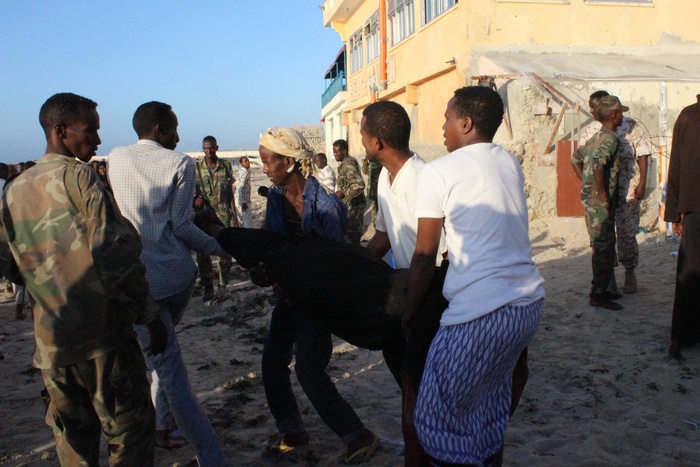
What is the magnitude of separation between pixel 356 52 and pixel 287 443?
891 inches

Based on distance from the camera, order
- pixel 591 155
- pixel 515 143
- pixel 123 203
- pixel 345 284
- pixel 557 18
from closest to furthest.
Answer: pixel 345 284 < pixel 123 203 < pixel 591 155 < pixel 515 143 < pixel 557 18

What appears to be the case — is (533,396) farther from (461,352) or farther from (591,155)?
(591,155)

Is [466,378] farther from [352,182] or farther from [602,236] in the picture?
[352,182]

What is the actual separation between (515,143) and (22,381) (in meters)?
9.44

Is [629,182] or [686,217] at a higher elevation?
[629,182]

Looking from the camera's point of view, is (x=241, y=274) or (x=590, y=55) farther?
(x=590, y=55)

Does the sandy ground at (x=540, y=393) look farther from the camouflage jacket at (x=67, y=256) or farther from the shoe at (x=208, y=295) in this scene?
the camouflage jacket at (x=67, y=256)

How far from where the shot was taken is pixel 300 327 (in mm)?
2971

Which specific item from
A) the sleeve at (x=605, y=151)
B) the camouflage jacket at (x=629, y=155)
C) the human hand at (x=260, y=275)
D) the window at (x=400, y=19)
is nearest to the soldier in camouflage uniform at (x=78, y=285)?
the human hand at (x=260, y=275)

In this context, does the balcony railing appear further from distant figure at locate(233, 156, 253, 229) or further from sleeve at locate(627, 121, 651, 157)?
sleeve at locate(627, 121, 651, 157)

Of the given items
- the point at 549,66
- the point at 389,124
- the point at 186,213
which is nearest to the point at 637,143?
the point at 389,124

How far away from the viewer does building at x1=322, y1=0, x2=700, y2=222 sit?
1114 centimetres

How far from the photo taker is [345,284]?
254 cm

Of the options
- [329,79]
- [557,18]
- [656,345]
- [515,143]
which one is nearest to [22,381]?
[656,345]
